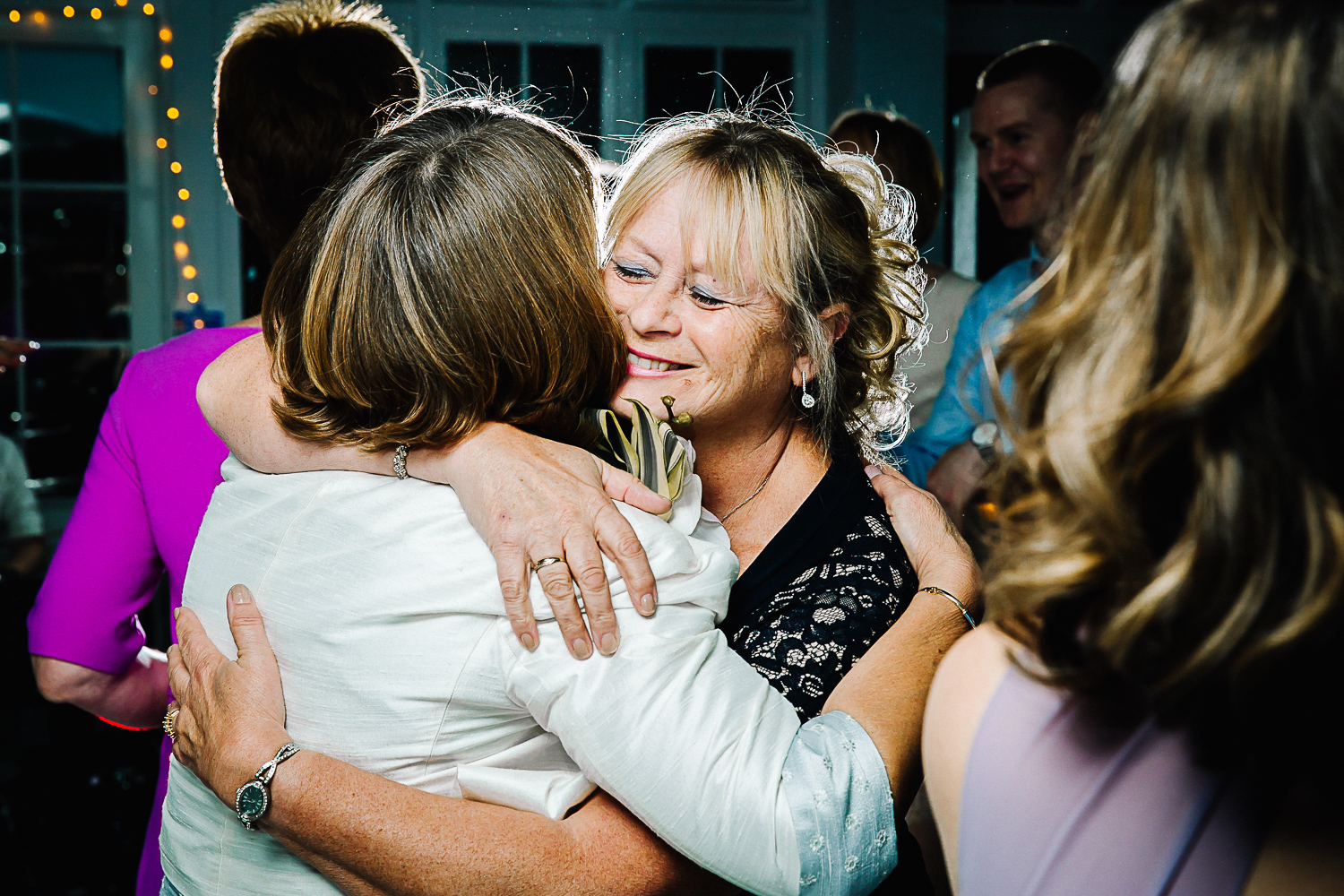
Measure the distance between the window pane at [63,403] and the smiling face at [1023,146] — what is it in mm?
3393

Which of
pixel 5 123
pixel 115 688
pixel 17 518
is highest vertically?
pixel 5 123

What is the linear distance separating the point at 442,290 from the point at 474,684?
1.20 feet

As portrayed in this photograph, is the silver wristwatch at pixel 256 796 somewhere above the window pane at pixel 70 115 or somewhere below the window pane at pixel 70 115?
below

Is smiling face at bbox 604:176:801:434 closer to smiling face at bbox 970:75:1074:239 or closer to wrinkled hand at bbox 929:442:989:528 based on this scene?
wrinkled hand at bbox 929:442:989:528

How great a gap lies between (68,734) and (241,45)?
279cm

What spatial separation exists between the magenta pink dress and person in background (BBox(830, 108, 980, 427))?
67.6 inches

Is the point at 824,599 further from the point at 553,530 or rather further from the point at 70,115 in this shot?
the point at 70,115

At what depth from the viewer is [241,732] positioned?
99cm

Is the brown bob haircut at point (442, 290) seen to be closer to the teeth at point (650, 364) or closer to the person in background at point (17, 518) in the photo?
the teeth at point (650, 364)

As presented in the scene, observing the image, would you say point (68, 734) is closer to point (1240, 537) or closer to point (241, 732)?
point (241, 732)

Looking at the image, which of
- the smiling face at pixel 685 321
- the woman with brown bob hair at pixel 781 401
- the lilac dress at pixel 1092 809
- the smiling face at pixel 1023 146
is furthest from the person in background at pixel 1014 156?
the lilac dress at pixel 1092 809

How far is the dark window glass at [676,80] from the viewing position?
12.6 feet

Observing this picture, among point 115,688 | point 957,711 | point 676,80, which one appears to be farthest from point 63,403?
point 957,711

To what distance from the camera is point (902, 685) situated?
3.62 ft
